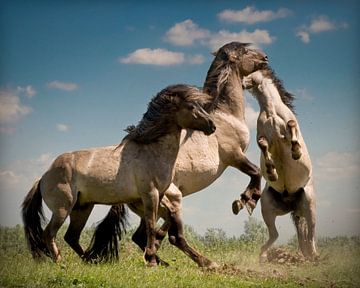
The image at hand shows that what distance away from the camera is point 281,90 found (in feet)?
36.0

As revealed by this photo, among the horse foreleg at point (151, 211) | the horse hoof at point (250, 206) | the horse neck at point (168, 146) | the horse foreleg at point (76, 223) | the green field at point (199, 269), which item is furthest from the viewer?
the horse hoof at point (250, 206)

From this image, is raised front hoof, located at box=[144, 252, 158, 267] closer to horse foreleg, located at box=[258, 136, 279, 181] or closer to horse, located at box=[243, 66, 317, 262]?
horse foreleg, located at box=[258, 136, 279, 181]

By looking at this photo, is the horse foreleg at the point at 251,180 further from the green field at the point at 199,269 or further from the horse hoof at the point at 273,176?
the green field at the point at 199,269

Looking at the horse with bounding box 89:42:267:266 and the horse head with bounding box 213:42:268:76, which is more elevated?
the horse head with bounding box 213:42:268:76

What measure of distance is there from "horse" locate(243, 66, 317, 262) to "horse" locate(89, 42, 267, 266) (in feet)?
1.54

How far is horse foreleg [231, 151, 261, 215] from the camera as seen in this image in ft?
30.6

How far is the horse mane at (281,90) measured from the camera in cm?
1077

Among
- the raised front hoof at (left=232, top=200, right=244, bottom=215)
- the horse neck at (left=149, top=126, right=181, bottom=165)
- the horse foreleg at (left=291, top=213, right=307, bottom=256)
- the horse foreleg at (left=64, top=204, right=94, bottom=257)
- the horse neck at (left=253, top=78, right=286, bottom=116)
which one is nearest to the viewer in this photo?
the horse neck at (left=149, top=126, right=181, bottom=165)

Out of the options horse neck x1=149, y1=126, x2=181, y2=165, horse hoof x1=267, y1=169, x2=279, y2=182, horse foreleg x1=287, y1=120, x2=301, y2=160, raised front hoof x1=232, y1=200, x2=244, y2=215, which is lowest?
raised front hoof x1=232, y1=200, x2=244, y2=215

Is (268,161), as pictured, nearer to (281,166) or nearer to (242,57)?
(281,166)

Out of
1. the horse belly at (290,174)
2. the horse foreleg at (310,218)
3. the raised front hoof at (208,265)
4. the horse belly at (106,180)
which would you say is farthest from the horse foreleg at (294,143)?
the horse belly at (106,180)

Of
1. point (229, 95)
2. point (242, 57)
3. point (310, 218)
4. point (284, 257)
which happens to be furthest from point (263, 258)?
point (242, 57)

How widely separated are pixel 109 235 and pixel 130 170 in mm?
1315

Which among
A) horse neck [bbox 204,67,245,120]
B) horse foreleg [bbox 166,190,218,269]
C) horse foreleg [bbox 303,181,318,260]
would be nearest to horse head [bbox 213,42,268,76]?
horse neck [bbox 204,67,245,120]
